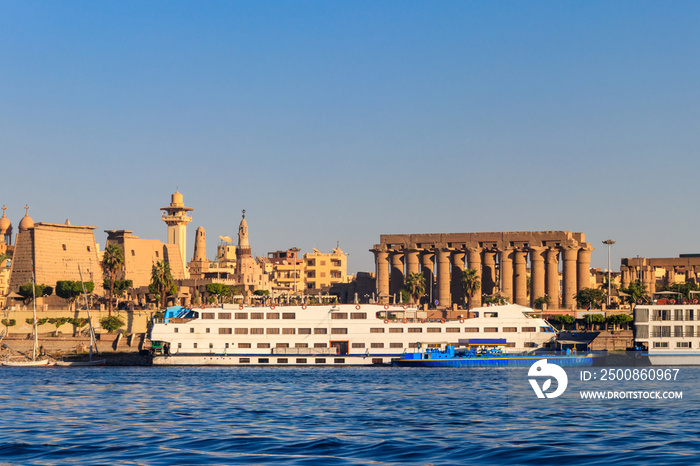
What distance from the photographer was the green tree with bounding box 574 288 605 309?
540 feet

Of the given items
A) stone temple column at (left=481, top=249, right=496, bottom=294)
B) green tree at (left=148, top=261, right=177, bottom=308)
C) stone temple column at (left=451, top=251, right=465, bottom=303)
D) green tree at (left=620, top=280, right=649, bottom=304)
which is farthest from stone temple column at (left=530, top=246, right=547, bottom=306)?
green tree at (left=148, top=261, right=177, bottom=308)

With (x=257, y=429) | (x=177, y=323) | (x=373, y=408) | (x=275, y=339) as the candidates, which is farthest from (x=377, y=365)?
(x=257, y=429)

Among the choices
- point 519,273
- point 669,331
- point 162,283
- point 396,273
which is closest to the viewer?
point 669,331

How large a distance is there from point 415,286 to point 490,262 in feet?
58.3

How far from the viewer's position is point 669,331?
361ft

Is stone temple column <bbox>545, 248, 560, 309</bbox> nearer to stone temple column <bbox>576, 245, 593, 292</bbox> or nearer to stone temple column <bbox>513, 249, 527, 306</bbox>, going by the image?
stone temple column <bbox>576, 245, 593, 292</bbox>

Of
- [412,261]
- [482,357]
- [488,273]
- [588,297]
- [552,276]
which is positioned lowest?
[482,357]

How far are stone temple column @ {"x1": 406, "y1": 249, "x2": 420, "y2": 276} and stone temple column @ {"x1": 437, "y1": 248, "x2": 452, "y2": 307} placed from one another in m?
5.18

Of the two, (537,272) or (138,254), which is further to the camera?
(138,254)

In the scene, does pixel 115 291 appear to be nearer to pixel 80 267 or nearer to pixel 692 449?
pixel 80 267

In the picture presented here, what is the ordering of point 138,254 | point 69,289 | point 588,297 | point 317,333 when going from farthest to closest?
point 138,254 < point 588,297 < point 69,289 < point 317,333

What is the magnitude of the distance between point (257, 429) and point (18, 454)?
12256 mm

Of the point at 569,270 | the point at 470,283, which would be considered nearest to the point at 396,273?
the point at 470,283

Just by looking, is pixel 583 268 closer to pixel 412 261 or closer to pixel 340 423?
pixel 412 261
